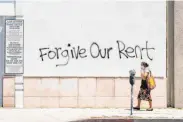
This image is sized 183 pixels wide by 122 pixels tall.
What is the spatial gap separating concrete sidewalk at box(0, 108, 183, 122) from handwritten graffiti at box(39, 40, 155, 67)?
1.63 metres

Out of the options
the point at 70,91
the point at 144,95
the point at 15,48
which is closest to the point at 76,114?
the point at 70,91

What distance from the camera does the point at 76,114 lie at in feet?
49.3

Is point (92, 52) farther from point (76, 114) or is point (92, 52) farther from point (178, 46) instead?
point (178, 46)

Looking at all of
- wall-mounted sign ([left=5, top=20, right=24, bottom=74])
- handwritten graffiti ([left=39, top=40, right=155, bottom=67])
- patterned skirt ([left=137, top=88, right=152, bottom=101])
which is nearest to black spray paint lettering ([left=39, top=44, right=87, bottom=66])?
handwritten graffiti ([left=39, top=40, right=155, bottom=67])

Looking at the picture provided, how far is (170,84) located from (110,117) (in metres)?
3.33

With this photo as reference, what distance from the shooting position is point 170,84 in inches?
660

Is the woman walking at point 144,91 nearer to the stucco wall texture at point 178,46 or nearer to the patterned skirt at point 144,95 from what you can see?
the patterned skirt at point 144,95

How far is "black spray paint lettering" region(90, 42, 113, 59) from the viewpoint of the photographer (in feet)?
54.0

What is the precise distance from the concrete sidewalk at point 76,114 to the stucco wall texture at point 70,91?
39cm

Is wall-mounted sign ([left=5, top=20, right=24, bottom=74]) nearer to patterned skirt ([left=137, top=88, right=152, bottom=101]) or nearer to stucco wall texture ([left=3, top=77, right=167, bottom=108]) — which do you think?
stucco wall texture ([left=3, top=77, right=167, bottom=108])

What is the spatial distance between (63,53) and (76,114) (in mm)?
2303

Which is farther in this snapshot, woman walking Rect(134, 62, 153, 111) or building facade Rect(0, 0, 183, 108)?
building facade Rect(0, 0, 183, 108)

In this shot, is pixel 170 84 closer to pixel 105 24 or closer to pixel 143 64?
pixel 143 64

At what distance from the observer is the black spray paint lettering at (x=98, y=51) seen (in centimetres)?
1645
